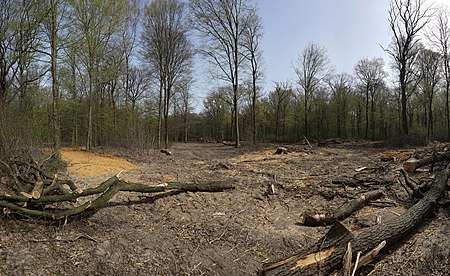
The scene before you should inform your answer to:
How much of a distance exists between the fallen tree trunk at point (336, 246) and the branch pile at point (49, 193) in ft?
10.9

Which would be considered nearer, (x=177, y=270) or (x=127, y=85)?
(x=177, y=270)

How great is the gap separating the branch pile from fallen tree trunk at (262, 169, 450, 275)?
10.9ft

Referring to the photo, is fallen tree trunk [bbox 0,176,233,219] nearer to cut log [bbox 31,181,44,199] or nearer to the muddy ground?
cut log [bbox 31,181,44,199]

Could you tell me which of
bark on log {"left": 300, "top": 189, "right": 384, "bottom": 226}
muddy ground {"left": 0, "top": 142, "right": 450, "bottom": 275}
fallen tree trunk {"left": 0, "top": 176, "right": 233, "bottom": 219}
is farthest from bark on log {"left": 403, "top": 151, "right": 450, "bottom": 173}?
fallen tree trunk {"left": 0, "top": 176, "right": 233, "bottom": 219}

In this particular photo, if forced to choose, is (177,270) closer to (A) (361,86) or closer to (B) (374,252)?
(B) (374,252)

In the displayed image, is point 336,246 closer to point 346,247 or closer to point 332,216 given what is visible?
point 346,247

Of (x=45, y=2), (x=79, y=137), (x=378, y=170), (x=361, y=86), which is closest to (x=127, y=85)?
(x=79, y=137)

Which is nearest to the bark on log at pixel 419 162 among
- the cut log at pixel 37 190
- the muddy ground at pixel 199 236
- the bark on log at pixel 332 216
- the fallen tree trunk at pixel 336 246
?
the muddy ground at pixel 199 236

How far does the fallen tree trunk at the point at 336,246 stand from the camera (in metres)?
3.61

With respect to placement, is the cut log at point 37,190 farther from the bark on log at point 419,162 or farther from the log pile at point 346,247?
the bark on log at point 419,162

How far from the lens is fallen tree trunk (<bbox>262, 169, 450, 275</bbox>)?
11.8 ft

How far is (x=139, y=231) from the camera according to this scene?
16.6 feet

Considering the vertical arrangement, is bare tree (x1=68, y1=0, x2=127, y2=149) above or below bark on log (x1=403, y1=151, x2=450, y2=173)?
above

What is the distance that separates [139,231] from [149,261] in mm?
848
